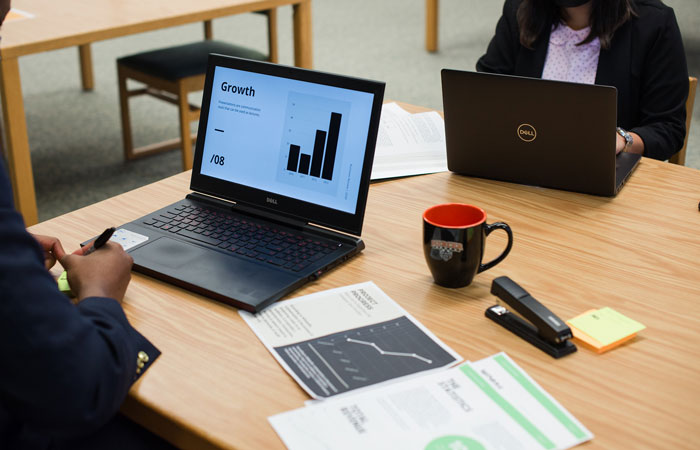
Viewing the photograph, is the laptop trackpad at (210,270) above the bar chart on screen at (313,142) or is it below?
below

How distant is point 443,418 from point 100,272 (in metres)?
0.49

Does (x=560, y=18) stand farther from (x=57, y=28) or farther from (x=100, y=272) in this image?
(x=57, y=28)

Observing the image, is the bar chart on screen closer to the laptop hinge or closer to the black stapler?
the laptop hinge

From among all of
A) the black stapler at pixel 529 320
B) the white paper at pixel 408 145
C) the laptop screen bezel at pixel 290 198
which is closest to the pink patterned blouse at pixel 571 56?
the white paper at pixel 408 145

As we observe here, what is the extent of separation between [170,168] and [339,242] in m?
2.27

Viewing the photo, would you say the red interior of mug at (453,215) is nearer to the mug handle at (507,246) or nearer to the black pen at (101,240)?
the mug handle at (507,246)

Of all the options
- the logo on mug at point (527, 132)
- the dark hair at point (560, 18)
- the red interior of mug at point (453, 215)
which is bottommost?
the red interior of mug at point (453, 215)

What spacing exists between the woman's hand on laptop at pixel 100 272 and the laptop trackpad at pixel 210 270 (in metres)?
0.06

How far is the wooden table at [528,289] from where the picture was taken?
2.70 feet

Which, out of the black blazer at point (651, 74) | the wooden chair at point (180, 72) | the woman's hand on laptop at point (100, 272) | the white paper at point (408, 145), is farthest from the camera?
the wooden chair at point (180, 72)

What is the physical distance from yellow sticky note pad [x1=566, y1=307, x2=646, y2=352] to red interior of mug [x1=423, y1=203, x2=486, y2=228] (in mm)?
203

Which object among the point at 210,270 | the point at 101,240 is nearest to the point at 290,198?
the point at 210,270

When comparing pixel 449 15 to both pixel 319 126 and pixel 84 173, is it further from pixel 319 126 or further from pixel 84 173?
pixel 319 126

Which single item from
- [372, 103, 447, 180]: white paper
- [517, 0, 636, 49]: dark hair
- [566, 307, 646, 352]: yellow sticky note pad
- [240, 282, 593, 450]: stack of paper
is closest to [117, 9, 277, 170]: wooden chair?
[517, 0, 636, 49]: dark hair
